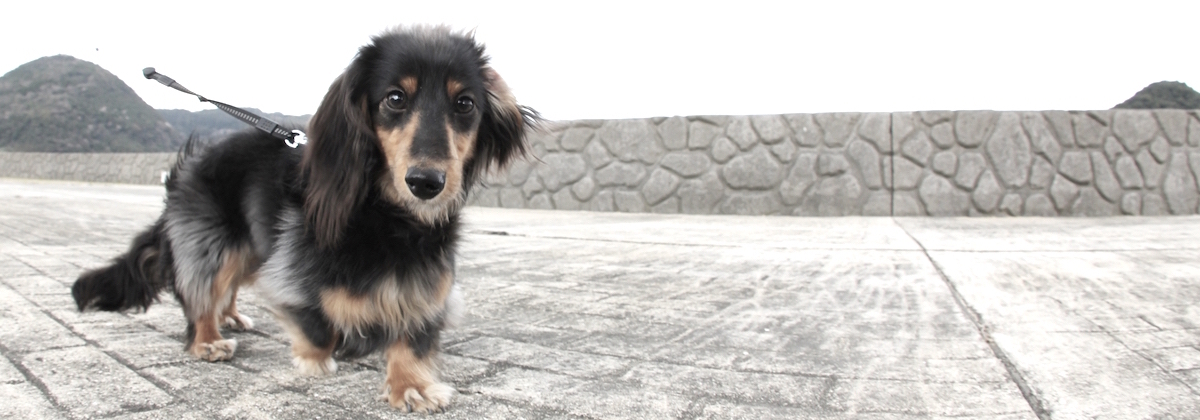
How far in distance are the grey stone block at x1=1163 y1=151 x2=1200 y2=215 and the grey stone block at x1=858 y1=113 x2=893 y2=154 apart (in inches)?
129

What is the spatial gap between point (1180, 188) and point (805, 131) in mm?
A: 4452

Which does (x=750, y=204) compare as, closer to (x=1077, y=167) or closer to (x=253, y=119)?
(x=1077, y=167)

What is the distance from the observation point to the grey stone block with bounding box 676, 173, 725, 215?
9461 millimetres

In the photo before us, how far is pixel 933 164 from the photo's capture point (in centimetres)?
864

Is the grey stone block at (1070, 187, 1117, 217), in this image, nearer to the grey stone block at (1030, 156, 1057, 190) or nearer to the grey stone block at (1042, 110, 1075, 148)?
the grey stone block at (1030, 156, 1057, 190)

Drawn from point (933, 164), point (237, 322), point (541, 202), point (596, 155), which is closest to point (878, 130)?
point (933, 164)

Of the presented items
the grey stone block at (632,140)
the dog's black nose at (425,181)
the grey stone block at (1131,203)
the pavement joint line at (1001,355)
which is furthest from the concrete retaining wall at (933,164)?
the dog's black nose at (425,181)

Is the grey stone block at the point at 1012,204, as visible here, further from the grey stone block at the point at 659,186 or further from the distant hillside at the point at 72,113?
the distant hillside at the point at 72,113

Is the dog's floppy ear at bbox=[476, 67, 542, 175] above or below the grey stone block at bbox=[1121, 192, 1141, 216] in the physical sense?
above

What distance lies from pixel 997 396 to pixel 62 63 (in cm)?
3885

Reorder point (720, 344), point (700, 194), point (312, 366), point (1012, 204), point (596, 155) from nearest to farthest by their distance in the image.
Answer: point (312, 366) → point (720, 344) → point (1012, 204) → point (700, 194) → point (596, 155)

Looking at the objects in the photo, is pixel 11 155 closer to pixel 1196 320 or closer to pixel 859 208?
pixel 859 208

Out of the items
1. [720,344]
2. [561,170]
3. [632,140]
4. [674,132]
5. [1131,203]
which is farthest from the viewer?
[561,170]

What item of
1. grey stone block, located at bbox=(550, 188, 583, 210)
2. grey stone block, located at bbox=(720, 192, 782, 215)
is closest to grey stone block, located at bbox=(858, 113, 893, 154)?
grey stone block, located at bbox=(720, 192, 782, 215)
